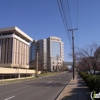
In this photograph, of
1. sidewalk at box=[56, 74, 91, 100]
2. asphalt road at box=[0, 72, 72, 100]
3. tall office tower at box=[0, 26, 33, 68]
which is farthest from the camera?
tall office tower at box=[0, 26, 33, 68]

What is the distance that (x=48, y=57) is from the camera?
178375 millimetres

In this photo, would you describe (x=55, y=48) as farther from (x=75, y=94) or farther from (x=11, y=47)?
(x=75, y=94)

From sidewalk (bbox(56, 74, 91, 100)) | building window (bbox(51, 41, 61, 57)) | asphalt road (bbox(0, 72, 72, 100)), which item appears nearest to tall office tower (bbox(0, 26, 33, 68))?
building window (bbox(51, 41, 61, 57))

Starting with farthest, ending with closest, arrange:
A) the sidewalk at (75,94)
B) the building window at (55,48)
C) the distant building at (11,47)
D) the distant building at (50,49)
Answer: the building window at (55,48), the distant building at (50,49), the distant building at (11,47), the sidewalk at (75,94)

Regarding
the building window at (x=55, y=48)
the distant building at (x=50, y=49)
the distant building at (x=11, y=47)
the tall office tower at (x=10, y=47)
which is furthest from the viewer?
the building window at (x=55, y=48)

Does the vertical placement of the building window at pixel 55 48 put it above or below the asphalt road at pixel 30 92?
above

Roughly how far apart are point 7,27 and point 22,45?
16453 mm

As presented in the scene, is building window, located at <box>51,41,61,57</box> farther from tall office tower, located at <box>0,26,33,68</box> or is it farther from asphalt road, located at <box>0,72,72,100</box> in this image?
asphalt road, located at <box>0,72,72,100</box>

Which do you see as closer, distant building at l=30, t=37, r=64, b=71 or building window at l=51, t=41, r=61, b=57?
distant building at l=30, t=37, r=64, b=71

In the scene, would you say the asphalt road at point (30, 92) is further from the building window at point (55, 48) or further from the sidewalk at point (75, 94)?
the building window at point (55, 48)

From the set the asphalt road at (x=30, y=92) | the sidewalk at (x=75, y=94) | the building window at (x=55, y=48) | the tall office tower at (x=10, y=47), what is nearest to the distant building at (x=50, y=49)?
the building window at (x=55, y=48)

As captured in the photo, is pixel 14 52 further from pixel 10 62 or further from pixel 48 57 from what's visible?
pixel 48 57

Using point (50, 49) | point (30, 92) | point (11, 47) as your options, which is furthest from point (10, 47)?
point (30, 92)

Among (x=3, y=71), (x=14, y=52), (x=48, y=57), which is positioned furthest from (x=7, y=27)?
(x=48, y=57)
